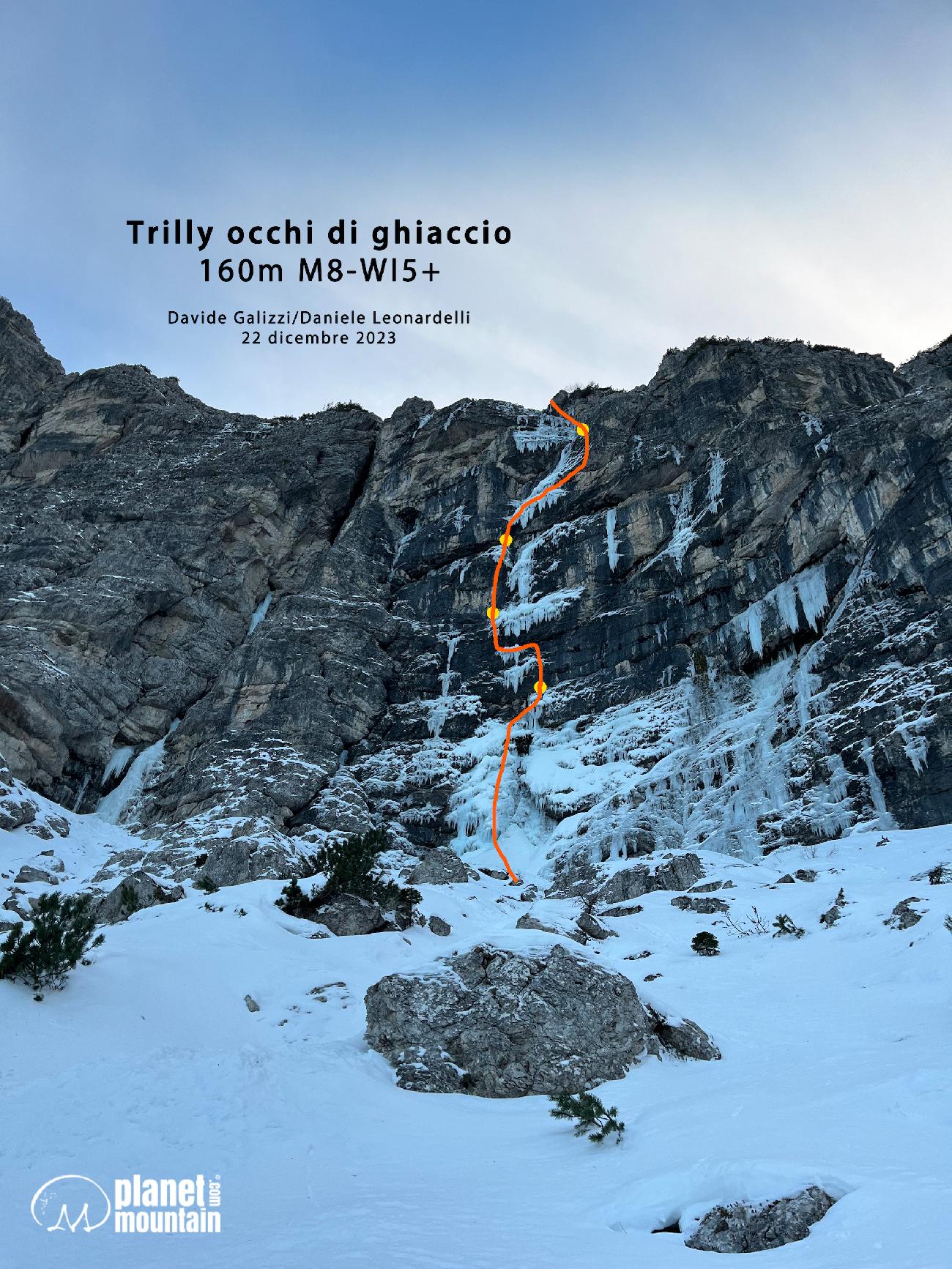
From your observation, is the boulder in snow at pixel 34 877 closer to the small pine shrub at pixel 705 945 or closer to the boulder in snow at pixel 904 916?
the small pine shrub at pixel 705 945

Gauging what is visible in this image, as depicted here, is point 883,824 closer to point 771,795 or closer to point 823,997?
point 771,795

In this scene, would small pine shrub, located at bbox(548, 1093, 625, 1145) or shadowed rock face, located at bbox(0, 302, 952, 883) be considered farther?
shadowed rock face, located at bbox(0, 302, 952, 883)

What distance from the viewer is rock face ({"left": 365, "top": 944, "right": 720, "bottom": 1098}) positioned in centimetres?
892

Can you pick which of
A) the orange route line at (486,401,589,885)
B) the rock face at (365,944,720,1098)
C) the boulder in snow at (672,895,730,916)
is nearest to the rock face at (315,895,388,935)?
the rock face at (365,944,720,1098)

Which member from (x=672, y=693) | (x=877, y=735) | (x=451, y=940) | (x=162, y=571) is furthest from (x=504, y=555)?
(x=451, y=940)

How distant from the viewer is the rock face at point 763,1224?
160 inches

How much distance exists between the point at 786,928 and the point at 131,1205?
1601 centimetres

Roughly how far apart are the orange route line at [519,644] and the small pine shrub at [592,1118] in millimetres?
26372

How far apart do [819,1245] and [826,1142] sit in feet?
5.46

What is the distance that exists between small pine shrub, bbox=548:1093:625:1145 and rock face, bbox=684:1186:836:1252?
83.4 inches

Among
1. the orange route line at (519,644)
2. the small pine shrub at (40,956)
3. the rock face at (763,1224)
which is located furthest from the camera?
the orange route line at (519,644)

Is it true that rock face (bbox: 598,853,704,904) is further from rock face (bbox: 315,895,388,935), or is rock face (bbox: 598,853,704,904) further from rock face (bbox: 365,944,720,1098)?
rock face (bbox: 365,944,720,1098)

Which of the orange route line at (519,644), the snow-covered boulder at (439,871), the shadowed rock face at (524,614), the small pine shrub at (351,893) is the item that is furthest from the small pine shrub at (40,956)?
the shadowed rock face at (524,614)

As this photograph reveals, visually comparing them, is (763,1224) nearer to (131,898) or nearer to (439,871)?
(131,898)
